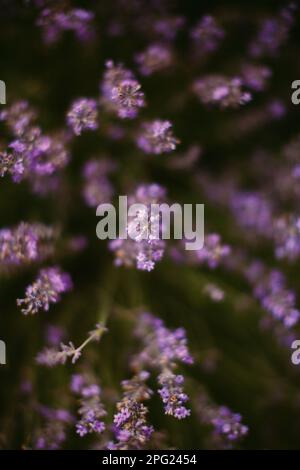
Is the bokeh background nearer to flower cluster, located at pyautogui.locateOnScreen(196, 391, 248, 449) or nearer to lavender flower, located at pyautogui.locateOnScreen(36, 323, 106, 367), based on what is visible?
flower cluster, located at pyautogui.locateOnScreen(196, 391, 248, 449)

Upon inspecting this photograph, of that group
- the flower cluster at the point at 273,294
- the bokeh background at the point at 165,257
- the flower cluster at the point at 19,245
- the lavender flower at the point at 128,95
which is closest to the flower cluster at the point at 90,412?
the bokeh background at the point at 165,257

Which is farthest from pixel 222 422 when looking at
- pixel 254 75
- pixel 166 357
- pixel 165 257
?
pixel 254 75

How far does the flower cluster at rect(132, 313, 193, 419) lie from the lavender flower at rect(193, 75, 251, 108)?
44cm

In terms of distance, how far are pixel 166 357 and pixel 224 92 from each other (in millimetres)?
500

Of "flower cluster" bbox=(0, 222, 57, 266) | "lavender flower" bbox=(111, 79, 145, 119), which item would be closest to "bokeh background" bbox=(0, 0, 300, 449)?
"flower cluster" bbox=(0, 222, 57, 266)

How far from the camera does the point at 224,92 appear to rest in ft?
2.75

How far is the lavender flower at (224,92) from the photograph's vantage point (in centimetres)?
83

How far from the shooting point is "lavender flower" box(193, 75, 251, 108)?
83cm

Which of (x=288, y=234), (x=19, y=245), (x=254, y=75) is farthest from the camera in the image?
(x=254, y=75)

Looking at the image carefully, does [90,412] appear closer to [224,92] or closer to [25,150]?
[25,150]

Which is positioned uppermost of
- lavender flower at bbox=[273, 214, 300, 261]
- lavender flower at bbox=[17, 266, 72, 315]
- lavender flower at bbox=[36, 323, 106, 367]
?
lavender flower at bbox=[273, 214, 300, 261]

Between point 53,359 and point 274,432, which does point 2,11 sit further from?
point 274,432
